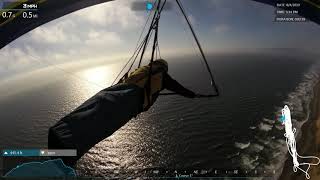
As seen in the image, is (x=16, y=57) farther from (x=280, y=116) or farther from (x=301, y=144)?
(x=301, y=144)

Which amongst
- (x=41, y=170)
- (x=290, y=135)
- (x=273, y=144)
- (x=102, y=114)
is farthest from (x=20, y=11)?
(x=273, y=144)

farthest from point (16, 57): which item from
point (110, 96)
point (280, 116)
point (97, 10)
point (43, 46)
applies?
point (280, 116)

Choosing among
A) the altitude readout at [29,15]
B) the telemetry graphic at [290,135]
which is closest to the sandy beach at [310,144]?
the telemetry graphic at [290,135]

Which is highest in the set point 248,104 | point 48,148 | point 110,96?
point 110,96

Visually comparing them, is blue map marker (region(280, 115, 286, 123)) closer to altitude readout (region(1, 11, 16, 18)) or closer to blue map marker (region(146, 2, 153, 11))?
blue map marker (region(146, 2, 153, 11))

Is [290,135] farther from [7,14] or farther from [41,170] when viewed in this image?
[7,14]

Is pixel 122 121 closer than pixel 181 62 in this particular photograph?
Yes
